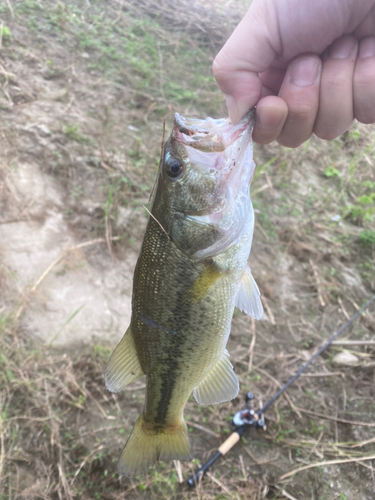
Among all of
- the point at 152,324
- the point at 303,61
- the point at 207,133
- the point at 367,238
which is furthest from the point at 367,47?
the point at 367,238

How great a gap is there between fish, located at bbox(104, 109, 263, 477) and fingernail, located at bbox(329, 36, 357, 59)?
56 centimetres

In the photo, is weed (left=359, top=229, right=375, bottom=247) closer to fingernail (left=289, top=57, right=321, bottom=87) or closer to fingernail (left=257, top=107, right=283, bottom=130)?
fingernail (left=289, top=57, right=321, bottom=87)

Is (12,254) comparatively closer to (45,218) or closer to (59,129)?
(45,218)

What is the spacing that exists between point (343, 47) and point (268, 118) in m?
0.54

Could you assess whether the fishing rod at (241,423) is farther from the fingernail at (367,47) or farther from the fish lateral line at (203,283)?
the fingernail at (367,47)

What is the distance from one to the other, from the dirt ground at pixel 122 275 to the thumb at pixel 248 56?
221 centimetres

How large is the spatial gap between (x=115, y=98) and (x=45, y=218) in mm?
2337

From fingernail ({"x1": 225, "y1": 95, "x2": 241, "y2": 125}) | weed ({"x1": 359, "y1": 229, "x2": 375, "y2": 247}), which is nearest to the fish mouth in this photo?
fingernail ({"x1": 225, "y1": 95, "x2": 241, "y2": 125})

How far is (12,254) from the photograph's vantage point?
10.5 ft

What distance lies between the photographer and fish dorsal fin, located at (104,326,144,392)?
1.52 m

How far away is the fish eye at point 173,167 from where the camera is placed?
1377 millimetres

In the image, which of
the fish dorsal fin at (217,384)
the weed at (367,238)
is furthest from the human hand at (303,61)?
the weed at (367,238)

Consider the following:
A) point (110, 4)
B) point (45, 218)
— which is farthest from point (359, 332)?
point (110, 4)

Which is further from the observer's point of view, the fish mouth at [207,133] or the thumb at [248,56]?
the thumb at [248,56]
